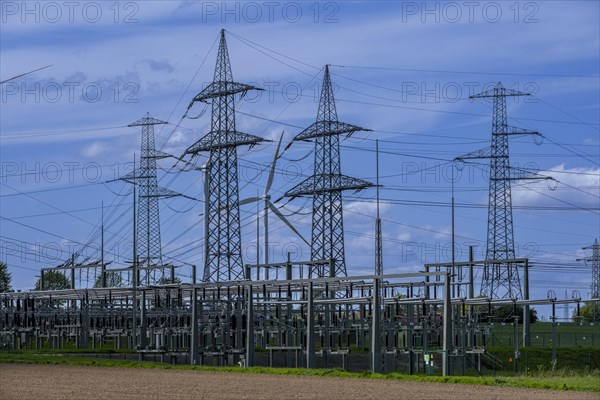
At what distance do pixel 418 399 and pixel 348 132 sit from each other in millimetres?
41718

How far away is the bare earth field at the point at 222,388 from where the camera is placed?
76.7ft

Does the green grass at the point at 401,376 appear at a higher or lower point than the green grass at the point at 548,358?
higher

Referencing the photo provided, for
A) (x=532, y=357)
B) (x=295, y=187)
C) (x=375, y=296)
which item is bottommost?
(x=532, y=357)

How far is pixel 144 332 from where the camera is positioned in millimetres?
46438

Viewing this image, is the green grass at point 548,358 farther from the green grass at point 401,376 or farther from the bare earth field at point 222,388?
the bare earth field at point 222,388

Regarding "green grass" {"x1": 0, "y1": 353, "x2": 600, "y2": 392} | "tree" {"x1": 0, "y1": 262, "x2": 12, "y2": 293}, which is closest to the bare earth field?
"green grass" {"x1": 0, "y1": 353, "x2": 600, "y2": 392}

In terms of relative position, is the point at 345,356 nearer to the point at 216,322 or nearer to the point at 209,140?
the point at 216,322

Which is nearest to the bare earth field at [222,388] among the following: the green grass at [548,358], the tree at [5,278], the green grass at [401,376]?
the green grass at [401,376]

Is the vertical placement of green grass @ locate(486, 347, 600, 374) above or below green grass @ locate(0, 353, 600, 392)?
below

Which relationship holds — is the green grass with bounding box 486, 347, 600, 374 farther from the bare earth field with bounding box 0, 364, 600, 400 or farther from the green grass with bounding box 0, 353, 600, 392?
the bare earth field with bounding box 0, 364, 600, 400

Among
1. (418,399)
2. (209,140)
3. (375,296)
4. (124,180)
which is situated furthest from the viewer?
(124,180)

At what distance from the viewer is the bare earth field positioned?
2339 centimetres

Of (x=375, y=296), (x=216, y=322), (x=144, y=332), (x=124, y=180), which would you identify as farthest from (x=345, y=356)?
(x=124, y=180)

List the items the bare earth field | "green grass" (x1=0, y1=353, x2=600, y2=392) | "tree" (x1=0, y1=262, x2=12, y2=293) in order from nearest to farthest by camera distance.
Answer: the bare earth field
"green grass" (x1=0, y1=353, x2=600, y2=392)
"tree" (x1=0, y1=262, x2=12, y2=293)
